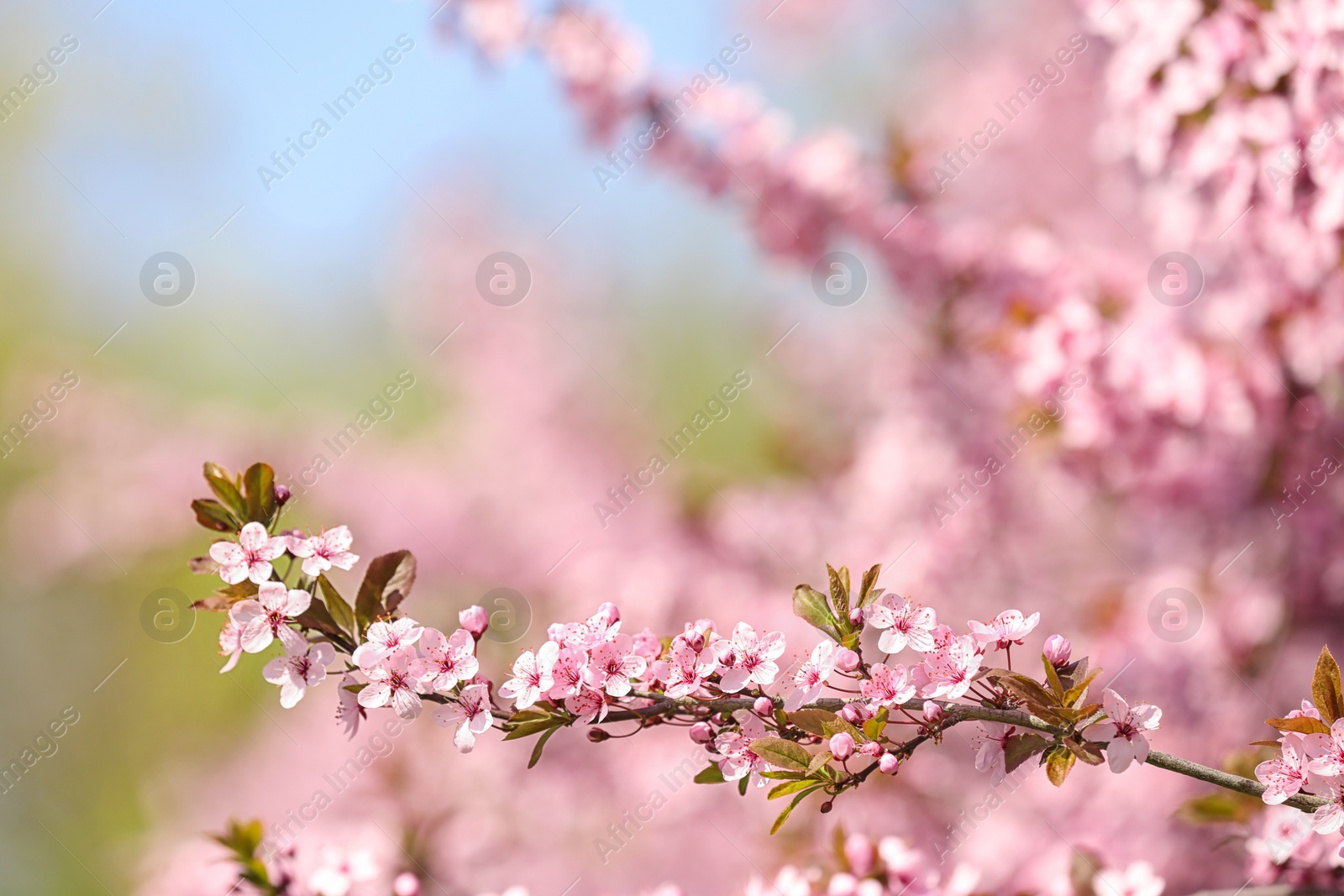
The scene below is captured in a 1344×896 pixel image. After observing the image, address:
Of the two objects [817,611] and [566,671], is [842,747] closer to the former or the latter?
[817,611]

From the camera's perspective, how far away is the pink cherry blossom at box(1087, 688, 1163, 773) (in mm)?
943

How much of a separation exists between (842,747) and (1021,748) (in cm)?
20

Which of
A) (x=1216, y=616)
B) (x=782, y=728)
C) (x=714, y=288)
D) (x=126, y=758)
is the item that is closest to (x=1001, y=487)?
(x=1216, y=616)

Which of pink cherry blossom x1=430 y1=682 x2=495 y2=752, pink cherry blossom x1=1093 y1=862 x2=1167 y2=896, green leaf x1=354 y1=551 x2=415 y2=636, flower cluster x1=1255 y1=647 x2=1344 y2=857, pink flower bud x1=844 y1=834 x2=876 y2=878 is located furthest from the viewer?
pink flower bud x1=844 y1=834 x2=876 y2=878

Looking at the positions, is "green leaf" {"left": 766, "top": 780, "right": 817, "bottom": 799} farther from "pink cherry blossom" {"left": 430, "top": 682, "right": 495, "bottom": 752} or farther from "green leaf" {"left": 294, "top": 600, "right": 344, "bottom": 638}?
"green leaf" {"left": 294, "top": 600, "right": 344, "bottom": 638}

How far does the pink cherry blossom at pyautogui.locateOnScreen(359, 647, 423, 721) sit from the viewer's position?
1020mm

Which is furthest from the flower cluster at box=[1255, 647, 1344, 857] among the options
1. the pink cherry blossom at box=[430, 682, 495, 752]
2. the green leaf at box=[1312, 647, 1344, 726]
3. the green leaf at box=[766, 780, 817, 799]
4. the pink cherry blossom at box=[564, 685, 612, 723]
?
the pink cherry blossom at box=[430, 682, 495, 752]

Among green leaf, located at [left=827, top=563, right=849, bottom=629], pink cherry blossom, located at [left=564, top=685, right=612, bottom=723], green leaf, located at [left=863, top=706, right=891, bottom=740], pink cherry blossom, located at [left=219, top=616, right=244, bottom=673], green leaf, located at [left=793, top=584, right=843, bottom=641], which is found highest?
green leaf, located at [left=827, top=563, right=849, bottom=629]

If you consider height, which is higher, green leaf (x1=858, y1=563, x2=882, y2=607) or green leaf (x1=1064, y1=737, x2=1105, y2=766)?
green leaf (x1=858, y1=563, x2=882, y2=607)

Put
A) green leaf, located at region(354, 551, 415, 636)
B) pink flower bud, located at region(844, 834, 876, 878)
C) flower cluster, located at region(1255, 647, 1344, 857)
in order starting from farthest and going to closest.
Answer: pink flower bud, located at region(844, 834, 876, 878) → green leaf, located at region(354, 551, 415, 636) → flower cluster, located at region(1255, 647, 1344, 857)

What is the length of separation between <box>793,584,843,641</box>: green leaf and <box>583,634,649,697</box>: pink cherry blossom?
194 millimetres

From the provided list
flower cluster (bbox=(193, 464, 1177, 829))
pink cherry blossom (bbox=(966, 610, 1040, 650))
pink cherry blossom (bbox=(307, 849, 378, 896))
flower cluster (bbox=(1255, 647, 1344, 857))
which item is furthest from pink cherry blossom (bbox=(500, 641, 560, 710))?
flower cluster (bbox=(1255, 647, 1344, 857))

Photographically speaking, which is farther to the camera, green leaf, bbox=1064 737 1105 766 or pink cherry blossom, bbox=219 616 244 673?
pink cherry blossom, bbox=219 616 244 673

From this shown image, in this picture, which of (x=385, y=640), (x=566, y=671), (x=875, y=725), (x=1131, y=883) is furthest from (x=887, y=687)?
(x=1131, y=883)
